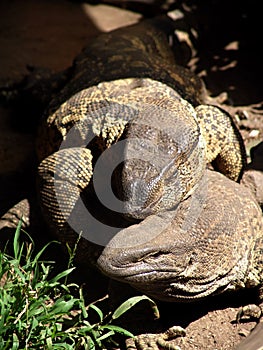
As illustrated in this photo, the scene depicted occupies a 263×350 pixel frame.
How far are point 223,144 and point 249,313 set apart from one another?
158 cm

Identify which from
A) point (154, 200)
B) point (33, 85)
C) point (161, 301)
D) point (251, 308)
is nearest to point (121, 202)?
point (154, 200)

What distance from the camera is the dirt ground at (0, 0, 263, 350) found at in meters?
4.37

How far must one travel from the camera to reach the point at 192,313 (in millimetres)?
4414

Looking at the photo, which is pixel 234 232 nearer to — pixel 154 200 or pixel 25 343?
pixel 154 200

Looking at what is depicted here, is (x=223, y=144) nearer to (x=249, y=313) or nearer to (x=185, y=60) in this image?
(x=249, y=313)

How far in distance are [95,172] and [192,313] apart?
1.28m

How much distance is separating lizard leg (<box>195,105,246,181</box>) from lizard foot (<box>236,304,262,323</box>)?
1.37 m

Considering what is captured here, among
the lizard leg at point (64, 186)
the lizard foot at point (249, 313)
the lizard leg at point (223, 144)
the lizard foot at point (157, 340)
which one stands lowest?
the lizard foot at point (249, 313)

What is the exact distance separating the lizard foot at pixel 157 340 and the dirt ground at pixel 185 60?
7 centimetres

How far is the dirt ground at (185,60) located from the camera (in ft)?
14.3

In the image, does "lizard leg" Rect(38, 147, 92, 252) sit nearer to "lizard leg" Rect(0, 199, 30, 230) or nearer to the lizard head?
"lizard leg" Rect(0, 199, 30, 230)

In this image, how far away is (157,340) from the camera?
4.18 meters

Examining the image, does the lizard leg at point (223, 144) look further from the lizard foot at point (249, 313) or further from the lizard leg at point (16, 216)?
the lizard leg at point (16, 216)

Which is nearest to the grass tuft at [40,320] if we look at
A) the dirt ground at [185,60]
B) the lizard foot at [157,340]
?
the lizard foot at [157,340]
